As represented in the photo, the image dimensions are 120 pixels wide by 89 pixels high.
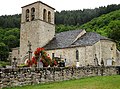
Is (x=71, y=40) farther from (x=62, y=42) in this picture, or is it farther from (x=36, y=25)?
(x=36, y=25)

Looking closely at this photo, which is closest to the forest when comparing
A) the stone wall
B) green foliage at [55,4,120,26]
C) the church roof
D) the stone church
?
green foliage at [55,4,120,26]

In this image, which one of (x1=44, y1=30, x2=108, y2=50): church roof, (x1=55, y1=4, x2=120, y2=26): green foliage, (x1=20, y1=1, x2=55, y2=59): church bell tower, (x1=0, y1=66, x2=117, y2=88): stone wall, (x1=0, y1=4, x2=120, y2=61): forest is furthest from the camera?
(x1=55, y1=4, x2=120, y2=26): green foliage

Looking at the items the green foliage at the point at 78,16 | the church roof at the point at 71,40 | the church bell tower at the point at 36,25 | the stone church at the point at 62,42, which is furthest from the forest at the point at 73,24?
the church bell tower at the point at 36,25

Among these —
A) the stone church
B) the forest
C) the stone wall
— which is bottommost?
the stone wall

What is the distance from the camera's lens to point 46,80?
42.4 feet

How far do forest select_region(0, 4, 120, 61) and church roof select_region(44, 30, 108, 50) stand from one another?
54.8 feet

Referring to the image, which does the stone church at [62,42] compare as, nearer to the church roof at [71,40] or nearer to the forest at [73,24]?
the church roof at [71,40]

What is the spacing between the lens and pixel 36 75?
12219 millimetres

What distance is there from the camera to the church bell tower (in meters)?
32.8

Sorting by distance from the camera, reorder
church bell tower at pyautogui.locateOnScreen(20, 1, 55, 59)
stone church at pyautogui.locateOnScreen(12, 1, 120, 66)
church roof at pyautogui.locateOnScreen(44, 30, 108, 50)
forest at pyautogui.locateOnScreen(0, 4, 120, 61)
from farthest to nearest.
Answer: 1. forest at pyautogui.locateOnScreen(0, 4, 120, 61)
2. church bell tower at pyautogui.locateOnScreen(20, 1, 55, 59)
3. church roof at pyautogui.locateOnScreen(44, 30, 108, 50)
4. stone church at pyautogui.locateOnScreen(12, 1, 120, 66)

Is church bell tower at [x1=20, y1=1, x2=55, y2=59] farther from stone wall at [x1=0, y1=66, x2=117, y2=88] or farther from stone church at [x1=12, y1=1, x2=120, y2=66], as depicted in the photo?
stone wall at [x1=0, y1=66, x2=117, y2=88]

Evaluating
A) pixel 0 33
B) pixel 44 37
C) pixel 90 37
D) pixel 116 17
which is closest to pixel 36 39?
pixel 44 37

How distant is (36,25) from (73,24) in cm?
5760

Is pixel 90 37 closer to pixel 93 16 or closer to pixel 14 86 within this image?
pixel 14 86
